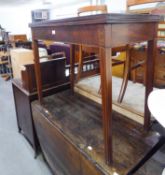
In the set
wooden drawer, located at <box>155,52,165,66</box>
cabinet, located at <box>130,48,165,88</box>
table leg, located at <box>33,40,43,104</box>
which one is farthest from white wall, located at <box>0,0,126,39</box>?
table leg, located at <box>33,40,43,104</box>

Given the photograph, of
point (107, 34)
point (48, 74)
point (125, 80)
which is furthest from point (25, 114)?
point (107, 34)

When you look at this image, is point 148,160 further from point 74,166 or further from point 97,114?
point 97,114

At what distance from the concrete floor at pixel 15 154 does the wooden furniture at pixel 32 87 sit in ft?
0.27

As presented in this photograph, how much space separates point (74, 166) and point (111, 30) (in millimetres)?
→ 803

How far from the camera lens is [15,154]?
1.70 metres

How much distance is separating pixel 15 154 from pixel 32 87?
0.66 metres

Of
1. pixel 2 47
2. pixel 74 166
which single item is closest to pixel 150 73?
pixel 74 166

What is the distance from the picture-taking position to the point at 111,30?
2.32 ft

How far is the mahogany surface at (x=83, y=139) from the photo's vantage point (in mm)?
898

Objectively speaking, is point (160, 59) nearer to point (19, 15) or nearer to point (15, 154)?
point (15, 154)

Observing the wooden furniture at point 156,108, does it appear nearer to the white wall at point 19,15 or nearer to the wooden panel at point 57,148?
the wooden panel at point 57,148

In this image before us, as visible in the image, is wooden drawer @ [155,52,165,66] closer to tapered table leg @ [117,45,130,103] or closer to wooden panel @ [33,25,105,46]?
tapered table leg @ [117,45,130,103]

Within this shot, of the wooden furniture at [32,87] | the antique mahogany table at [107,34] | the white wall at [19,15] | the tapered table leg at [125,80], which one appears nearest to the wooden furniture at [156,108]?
the antique mahogany table at [107,34]

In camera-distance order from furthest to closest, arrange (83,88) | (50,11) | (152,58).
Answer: (50,11), (83,88), (152,58)
